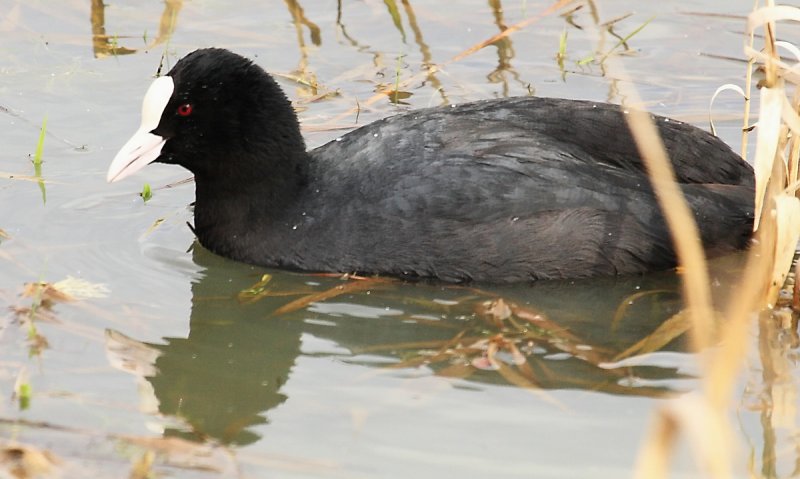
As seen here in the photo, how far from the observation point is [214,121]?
18.3ft

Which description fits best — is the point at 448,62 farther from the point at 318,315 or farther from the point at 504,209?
the point at 318,315

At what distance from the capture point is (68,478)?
3861mm

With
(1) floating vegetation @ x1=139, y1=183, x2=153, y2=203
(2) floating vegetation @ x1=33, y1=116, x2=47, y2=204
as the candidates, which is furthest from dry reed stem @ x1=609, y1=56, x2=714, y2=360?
(2) floating vegetation @ x1=33, y1=116, x2=47, y2=204

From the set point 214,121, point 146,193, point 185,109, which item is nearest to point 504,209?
point 214,121

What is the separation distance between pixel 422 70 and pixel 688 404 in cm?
513

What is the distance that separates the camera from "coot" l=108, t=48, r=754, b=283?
535 cm

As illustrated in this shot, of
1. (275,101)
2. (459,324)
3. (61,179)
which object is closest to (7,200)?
(61,179)

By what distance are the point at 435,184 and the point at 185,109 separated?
3.45 feet

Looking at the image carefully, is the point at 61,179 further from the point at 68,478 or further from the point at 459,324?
the point at 68,478

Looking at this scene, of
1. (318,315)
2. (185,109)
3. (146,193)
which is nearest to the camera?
(318,315)

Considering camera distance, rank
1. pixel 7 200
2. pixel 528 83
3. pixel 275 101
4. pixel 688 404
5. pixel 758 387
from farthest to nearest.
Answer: pixel 528 83 → pixel 7 200 → pixel 275 101 → pixel 758 387 → pixel 688 404

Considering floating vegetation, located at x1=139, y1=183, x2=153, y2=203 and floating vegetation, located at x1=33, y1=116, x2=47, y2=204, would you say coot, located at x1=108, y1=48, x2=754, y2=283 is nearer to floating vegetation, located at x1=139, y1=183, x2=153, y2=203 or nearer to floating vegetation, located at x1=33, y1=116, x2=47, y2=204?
floating vegetation, located at x1=139, y1=183, x2=153, y2=203

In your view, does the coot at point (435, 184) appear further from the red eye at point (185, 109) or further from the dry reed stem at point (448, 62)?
the dry reed stem at point (448, 62)

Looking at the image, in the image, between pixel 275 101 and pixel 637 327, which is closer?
pixel 637 327
